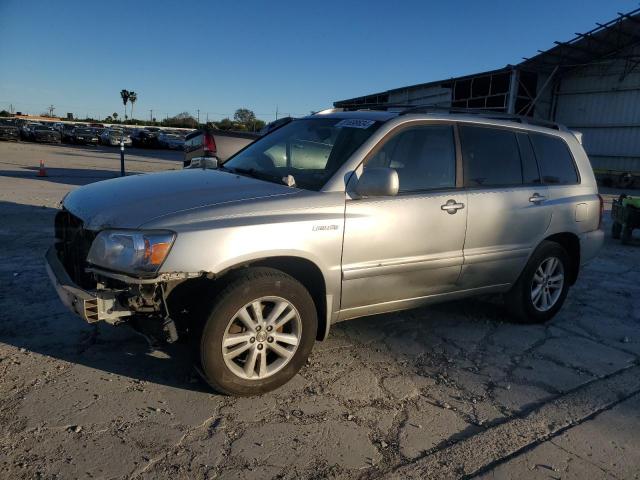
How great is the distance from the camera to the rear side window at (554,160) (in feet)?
15.2

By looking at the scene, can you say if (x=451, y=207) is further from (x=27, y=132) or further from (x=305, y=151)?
(x=27, y=132)

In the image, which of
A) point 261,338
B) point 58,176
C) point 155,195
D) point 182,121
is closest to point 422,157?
point 261,338

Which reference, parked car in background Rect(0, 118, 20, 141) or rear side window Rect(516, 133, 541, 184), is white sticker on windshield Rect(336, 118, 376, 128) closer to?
rear side window Rect(516, 133, 541, 184)

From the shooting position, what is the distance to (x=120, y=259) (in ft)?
9.23

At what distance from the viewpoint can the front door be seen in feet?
11.3

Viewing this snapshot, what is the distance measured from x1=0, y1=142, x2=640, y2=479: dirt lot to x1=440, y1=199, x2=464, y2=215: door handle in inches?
42.3

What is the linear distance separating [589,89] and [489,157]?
25903 mm

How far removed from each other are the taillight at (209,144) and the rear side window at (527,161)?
6.41m

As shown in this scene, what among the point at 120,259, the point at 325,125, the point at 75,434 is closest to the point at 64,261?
the point at 120,259

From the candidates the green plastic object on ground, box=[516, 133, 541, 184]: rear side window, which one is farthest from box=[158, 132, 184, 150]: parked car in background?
box=[516, 133, 541, 184]: rear side window

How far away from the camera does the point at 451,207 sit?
386cm

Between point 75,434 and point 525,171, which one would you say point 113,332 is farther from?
point 525,171

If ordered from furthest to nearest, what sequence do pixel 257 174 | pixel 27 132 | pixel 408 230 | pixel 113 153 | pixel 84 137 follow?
pixel 84 137
pixel 27 132
pixel 113 153
pixel 257 174
pixel 408 230

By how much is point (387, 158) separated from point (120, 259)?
194 centimetres
